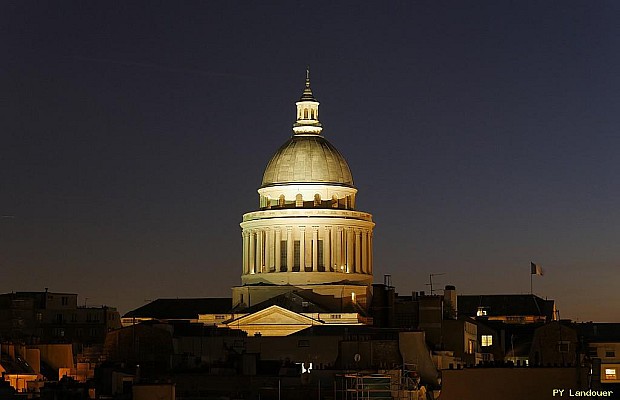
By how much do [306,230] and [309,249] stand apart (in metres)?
1.32

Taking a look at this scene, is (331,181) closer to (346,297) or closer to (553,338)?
(346,297)

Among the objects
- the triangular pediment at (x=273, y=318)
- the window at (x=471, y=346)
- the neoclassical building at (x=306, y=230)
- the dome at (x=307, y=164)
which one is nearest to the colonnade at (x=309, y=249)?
the neoclassical building at (x=306, y=230)

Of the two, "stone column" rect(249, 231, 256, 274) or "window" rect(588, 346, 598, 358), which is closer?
"window" rect(588, 346, 598, 358)

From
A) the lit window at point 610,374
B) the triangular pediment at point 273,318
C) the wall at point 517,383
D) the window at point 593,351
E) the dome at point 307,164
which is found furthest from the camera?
the dome at point 307,164

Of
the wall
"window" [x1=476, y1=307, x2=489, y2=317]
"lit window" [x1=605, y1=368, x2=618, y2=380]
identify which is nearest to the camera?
the wall

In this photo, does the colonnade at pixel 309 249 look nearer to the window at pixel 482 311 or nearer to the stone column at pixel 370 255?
the stone column at pixel 370 255

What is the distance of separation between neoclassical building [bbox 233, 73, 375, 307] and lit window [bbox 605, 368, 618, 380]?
201 feet

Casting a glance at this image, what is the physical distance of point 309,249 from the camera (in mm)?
142750

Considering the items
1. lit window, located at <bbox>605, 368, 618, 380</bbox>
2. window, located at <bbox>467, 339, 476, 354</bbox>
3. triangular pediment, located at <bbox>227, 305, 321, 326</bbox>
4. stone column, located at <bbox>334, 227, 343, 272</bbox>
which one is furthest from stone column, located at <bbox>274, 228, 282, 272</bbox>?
lit window, located at <bbox>605, 368, 618, 380</bbox>

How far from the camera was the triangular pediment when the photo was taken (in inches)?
5285

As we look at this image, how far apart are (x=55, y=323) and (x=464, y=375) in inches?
4026

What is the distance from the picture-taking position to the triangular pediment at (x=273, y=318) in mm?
134250

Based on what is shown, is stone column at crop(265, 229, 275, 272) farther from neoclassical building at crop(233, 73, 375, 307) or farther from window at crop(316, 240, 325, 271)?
window at crop(316, 240, 325, 271)

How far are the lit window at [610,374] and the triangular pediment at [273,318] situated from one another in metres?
55.1
